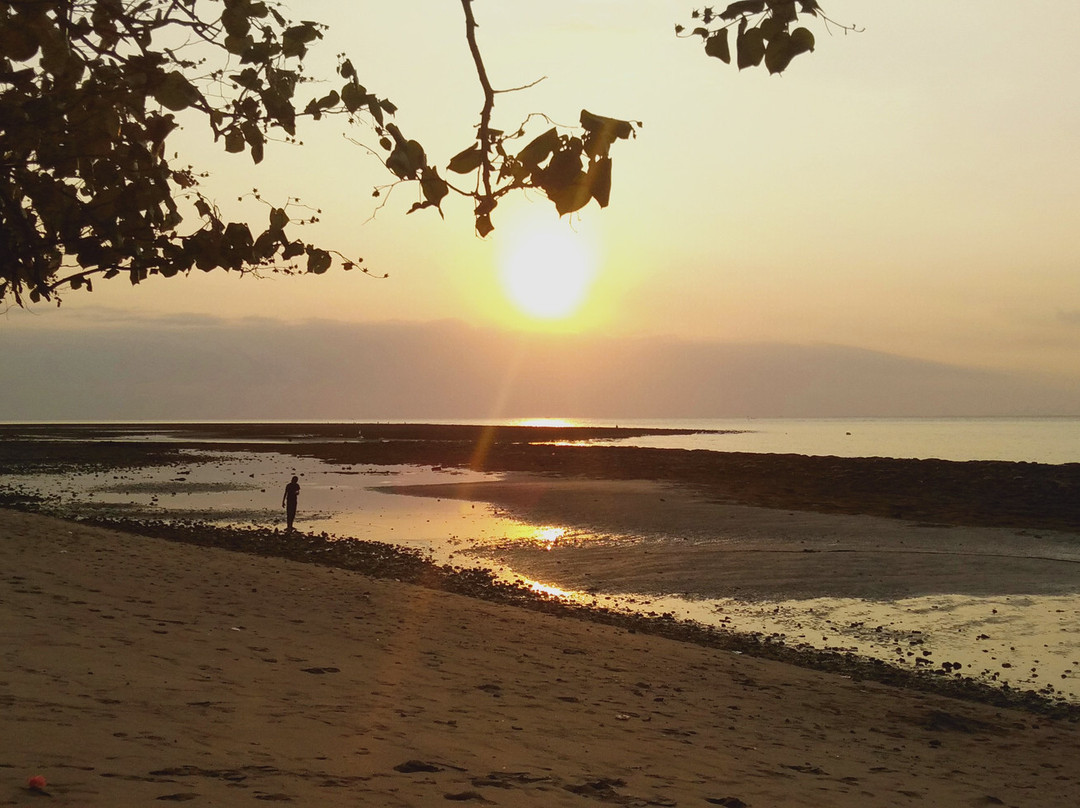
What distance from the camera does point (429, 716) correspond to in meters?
7.90

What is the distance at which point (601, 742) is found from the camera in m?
7.82

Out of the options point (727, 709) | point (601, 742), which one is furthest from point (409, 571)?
point (601, 742)

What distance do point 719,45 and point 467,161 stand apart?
95 cm

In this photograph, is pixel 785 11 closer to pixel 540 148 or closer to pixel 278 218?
pixel 540 148

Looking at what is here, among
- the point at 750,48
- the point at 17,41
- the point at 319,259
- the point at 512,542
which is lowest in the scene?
the point at 512,542

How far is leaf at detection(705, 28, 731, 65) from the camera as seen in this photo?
302 centimetres

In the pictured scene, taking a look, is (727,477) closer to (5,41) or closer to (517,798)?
(517,798)

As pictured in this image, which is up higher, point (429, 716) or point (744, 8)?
point (744, 8)

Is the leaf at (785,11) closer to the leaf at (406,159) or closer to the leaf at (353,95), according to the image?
the leaf at (406,159)

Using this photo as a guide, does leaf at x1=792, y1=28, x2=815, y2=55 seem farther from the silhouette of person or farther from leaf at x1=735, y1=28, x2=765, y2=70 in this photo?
the silhouette of person

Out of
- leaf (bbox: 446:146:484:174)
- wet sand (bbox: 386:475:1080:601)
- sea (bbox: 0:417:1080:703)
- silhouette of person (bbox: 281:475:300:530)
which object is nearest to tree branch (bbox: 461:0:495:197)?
leaf (bbox: 446:146:484:174)

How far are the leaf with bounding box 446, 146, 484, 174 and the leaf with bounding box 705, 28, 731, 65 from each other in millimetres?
870

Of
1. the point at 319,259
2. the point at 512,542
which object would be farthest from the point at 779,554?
the point at 319,259

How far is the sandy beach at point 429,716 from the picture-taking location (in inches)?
232
